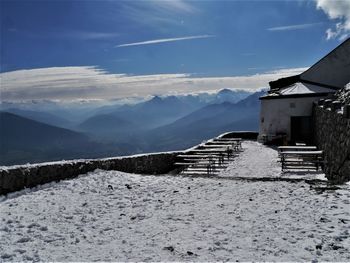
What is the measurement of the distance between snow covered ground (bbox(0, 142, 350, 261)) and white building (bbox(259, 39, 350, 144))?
1789 cm

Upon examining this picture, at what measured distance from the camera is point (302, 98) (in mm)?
27469

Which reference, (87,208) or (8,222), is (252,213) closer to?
(87,208)

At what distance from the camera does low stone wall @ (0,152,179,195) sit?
10.9 meters

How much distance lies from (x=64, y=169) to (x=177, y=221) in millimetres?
5980

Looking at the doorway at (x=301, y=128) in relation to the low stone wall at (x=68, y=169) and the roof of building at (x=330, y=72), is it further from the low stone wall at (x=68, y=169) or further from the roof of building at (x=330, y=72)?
the low stone wall at (x=68, y=169)

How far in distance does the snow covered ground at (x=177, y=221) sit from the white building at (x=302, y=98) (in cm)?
1789

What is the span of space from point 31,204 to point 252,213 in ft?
20.6

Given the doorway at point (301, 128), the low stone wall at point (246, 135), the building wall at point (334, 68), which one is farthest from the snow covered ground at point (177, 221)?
the low stone wall at point (246, 135)

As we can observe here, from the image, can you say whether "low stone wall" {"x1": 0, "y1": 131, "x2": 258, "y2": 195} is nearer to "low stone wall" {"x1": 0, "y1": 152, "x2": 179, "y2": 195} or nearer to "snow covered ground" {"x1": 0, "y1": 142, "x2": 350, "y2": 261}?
"low stone wall" {"x1": 0, "y1": 152, "x2": 179, "y2": 195}

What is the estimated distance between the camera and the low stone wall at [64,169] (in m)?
10.9

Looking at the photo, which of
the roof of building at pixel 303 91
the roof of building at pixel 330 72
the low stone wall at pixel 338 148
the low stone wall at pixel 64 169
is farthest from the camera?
the roof of building at pixel 330 72

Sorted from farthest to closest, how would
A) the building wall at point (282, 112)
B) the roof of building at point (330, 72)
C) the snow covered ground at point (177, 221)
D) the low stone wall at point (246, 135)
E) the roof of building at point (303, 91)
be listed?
the low stone wall at point (246, 135) < the roof of building at point (330, 72) < the building wall at point (282, 112) < the roof of building at point (303, 91) < the snow covered ground at point (177, 221)

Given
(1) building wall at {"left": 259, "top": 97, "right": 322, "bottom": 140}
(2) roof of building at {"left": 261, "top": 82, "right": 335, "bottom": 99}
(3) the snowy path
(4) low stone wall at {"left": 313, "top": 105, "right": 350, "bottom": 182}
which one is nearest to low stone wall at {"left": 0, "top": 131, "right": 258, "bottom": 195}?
(3) the snowy path

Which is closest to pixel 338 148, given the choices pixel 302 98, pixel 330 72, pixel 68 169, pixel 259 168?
pixel 259 168
